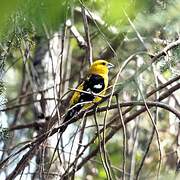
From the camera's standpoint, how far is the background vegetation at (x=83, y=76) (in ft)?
5.95

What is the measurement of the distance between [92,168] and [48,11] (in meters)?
5.56

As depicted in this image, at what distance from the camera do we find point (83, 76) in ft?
18.6

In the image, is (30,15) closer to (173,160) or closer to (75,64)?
(173,160)

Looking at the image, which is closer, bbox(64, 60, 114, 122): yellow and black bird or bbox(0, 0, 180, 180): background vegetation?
bbox(0, 0, 180, 180): background vegetation

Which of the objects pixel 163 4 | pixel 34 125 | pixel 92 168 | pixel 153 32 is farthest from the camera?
pixel 92 168

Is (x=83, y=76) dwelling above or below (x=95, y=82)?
above

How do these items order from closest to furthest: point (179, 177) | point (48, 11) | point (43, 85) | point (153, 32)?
1. point (48, 11)
2. point (179, 177)
3. point (153, 32)
4. point (43, 85)

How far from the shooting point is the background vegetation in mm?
1813

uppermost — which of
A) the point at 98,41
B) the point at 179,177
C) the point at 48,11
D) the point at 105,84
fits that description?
the point at 98,41

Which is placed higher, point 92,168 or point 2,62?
point 2,62

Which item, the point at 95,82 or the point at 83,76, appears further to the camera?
the point at 83,76

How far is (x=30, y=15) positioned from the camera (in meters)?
0.99

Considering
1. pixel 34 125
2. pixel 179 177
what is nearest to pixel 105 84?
pixel 34 125

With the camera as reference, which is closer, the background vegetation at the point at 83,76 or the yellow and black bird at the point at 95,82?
the background vegetation at the point at 83,76
